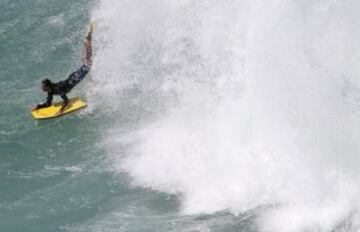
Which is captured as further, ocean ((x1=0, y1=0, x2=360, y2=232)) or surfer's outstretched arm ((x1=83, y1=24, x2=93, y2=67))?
surfer's outstretched arm ((x1=83, y1=24, x2=93, y2=67))

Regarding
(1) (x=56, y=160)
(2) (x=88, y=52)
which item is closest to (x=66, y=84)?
(2) (x=88, y=52)

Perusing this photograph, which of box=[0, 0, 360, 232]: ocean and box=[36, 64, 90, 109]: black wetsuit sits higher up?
box=[36, 64, 90, 109]: black wetsuit

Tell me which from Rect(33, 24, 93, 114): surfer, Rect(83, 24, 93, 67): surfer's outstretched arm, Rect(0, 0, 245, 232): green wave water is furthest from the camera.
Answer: Rect(83, 24, 93, 67): surfer's outstretched arm

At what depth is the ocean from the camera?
1320cm

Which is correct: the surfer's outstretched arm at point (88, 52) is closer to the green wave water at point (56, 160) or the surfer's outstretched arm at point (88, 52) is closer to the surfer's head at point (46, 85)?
the green wave water at point (56, 160)

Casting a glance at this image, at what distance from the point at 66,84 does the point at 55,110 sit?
2.55 ft

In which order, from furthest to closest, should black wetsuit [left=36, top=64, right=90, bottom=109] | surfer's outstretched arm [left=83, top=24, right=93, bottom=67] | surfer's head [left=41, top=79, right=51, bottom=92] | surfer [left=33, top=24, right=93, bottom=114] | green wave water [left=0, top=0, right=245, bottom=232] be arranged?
surfer's outstretched arm [left=83, top=24, right=93, bottom=67], black wetsuit [left=36, top=64, right=90, bottom=109], surfer [left=33, top=24, right=93, bottom=114], surfer's head [left=41, top=79, right=51, bottom=92], green wave water [left=0, top=0, right=245, bottom=232]

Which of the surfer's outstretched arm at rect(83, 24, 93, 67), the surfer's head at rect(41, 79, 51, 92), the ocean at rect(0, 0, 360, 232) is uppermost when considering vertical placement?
the surfer's outstretched arm at rect(83, 24, 93, 67)

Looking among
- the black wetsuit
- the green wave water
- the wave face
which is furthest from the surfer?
the wave face

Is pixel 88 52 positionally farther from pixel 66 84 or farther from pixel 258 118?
pixel 258 118

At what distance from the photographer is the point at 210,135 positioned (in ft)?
49.1

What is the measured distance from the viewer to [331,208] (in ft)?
41.3

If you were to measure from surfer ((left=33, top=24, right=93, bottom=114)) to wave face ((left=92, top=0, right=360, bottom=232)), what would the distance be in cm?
78

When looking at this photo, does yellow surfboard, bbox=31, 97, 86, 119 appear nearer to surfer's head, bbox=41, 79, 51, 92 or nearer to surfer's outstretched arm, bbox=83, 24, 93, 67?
surfer's head, bbox=41, 79, 51, 92
